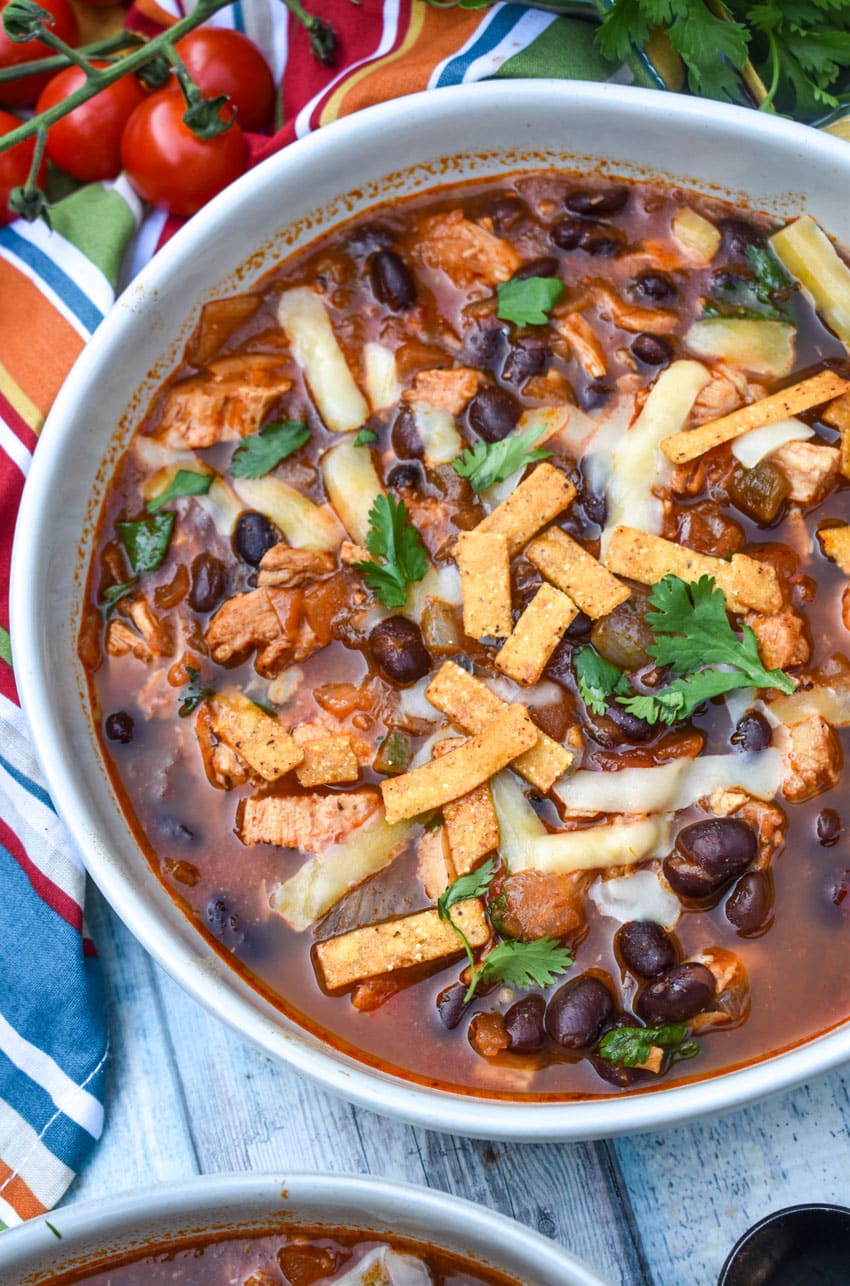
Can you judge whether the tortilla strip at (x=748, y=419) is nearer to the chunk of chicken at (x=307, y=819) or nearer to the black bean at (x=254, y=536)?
the black bean at (x=254, y=536)

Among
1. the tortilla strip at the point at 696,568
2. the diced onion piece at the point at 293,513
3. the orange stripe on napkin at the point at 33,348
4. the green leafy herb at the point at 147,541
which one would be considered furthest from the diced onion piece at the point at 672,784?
the orange stripe on napkin at the point at 33,348

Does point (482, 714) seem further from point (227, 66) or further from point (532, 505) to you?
point (227, 66)

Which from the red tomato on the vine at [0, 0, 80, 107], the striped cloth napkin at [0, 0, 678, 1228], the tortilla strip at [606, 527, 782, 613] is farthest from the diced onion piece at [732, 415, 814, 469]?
the red tomato on the vine at [0, 0, 80, 107]

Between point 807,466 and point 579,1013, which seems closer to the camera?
point 579,1013

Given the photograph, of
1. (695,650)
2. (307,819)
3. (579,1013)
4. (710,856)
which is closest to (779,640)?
(695,650)

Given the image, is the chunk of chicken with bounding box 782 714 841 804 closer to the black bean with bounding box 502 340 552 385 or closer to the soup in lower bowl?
the soup in lower bowl
